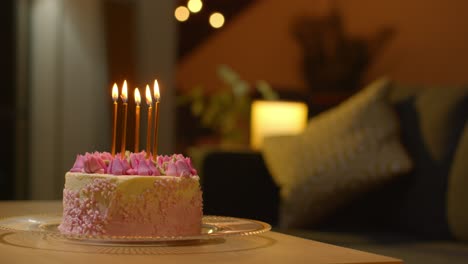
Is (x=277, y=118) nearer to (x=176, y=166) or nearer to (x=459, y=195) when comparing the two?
(x=459, y=195)

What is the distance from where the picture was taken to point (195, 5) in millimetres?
5582

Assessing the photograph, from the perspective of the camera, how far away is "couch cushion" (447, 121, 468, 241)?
7.13 feet

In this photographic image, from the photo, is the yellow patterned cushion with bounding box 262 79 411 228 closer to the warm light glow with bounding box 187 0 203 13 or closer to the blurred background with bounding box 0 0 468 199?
the blurred background with bounding box 0 0 468 199

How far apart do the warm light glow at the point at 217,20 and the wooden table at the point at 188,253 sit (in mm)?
4265

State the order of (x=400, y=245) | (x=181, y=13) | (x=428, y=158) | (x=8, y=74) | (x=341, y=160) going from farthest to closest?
(x=181, y=13) → (x=8, y=74) → (x=341, y=160) → (x=428, y=158) → (x=400, y=245)

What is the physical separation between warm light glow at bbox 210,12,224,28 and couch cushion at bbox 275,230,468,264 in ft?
10.4

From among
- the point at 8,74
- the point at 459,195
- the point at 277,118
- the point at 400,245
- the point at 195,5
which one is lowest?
the point at 400,245

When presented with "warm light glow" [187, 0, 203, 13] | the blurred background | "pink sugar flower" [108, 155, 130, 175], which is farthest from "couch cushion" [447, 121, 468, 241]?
"warm light glow" [187, 0, 203, 13]

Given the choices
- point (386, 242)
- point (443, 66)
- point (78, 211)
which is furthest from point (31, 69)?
point (78, 211)

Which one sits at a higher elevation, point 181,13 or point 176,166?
point 181,13

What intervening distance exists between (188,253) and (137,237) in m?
0.07

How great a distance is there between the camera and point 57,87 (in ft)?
15.7

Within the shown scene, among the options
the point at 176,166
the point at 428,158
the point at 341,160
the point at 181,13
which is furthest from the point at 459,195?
the point at 181,13

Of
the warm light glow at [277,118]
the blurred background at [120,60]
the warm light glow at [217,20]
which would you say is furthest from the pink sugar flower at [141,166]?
the warm light glow at [217,20]
